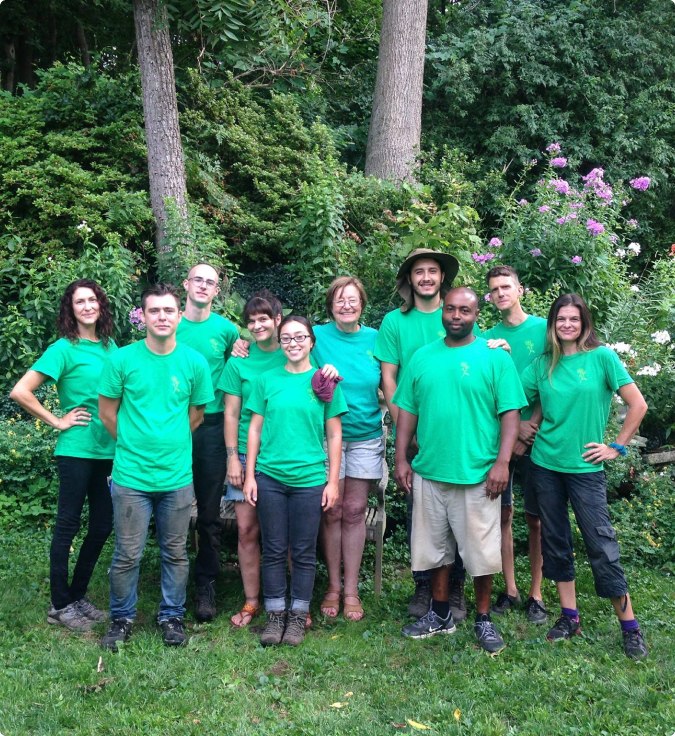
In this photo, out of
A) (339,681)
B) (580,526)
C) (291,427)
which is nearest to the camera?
(339,681)

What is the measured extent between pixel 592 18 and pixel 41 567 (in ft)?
41.1

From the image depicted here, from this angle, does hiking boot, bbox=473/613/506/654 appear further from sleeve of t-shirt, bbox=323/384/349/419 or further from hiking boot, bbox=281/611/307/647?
sleeve of t-shirt, bbox=323/384/349/419

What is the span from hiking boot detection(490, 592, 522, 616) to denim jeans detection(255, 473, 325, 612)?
117 centimetres

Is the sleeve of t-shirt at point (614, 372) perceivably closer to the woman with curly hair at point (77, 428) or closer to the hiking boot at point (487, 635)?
the hiking boot at point (487, 635)

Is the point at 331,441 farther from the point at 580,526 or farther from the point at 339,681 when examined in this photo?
the point at 580,526

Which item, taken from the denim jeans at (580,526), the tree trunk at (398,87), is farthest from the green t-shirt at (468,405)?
the tree trunk at (398,87)

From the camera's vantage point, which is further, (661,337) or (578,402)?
(661,337)

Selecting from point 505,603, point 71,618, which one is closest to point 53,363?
point 71,618

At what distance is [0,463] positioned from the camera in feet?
19.0

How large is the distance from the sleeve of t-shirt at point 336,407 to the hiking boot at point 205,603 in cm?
133

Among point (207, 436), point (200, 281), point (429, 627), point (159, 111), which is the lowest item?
point (429, 627)

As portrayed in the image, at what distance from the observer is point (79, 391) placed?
3.96 meters

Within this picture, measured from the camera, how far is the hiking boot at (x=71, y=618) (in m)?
4.04

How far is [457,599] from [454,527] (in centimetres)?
69
